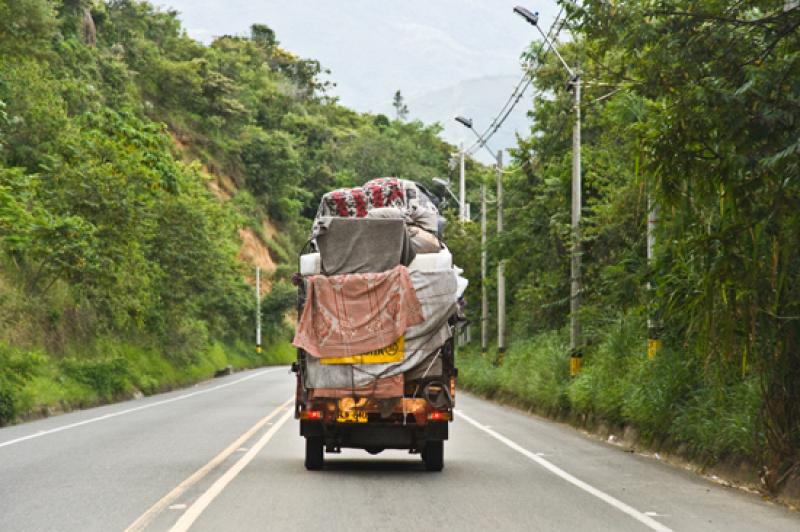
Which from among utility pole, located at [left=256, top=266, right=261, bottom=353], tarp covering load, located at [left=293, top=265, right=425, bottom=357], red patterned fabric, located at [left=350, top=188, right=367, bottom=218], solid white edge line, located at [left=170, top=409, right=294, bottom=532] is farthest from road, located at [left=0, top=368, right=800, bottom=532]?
utility pole, located at [left=256, top=266, right=261, bottom=353]

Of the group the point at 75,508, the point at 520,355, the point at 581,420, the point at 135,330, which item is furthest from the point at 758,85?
the point at 135,330

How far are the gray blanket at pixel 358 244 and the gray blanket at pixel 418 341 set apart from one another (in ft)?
1.41

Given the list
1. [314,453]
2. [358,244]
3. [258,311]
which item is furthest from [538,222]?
[258,311]

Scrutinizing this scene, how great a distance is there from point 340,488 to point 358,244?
3.13 m

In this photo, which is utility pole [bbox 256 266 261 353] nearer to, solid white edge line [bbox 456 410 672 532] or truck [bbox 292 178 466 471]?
solid white edge line [bbox 456 410 672 532]

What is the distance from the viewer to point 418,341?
13.5 metres

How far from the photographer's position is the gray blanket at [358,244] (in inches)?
544

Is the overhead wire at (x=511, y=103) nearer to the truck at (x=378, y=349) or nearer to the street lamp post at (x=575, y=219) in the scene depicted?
the street lamp post at (x=575, y=219)

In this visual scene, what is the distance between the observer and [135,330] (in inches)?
1887

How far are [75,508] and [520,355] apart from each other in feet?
84.5

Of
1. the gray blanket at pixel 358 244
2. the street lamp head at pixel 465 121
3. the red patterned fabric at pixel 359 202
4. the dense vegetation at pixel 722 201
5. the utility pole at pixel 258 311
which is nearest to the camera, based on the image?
the dense vegetation at pixel 722 201

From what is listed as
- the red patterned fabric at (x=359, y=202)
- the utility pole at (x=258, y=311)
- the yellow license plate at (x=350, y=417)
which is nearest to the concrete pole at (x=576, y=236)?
the red patterned fabric at (x=359, y=202)

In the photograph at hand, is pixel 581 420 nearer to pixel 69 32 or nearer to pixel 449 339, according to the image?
pixel 449 339

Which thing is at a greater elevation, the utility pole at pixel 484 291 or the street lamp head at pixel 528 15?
the street lamp head at pixel 528 15
